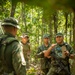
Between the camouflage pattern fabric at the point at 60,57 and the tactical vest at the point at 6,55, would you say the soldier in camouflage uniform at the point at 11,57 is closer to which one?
the tactical vest at the point at 6,55

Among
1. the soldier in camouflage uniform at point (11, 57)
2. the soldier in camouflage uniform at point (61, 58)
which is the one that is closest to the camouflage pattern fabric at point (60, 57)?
the soldier in camouflage uniform at point (61, 58)

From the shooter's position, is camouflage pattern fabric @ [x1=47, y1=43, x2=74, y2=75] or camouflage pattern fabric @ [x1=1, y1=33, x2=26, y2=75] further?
camouflage pattern fabric @ [x1=47, y1=43, x2=74, y2=75]

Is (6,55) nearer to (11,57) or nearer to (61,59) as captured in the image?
(11,57)

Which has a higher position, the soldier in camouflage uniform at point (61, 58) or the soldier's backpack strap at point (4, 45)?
the soldier's backpack strap at point (4, 45)

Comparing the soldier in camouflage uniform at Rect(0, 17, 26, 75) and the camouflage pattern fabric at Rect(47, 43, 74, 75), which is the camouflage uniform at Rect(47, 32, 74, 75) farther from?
the soldier in camouflage uniform at Rect(0, 17, 26, 75)

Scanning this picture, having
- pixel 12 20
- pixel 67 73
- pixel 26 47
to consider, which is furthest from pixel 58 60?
pixel 26 47

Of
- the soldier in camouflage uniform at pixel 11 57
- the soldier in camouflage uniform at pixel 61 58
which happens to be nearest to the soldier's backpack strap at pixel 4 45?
the soldier in camouflage uniform at pixel 11 57

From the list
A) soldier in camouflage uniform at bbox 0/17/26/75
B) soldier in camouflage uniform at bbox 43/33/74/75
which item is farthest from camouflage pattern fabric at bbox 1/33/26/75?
soldier in camouflage uniform at bbox 43/33/74/75

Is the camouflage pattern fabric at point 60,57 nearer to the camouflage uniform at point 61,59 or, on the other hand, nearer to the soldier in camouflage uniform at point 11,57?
the camouflage uniform at point 61,59

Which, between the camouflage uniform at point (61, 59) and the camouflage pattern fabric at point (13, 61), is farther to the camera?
the camouflage uniform at point (61, 59)

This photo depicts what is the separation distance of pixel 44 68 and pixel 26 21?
30.1 ft

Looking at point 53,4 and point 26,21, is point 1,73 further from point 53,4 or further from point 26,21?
point 26,21

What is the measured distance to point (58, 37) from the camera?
20.4 ft

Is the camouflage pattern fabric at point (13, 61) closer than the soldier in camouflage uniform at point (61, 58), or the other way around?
the camouflage pattern fabric at point (13, 61)
